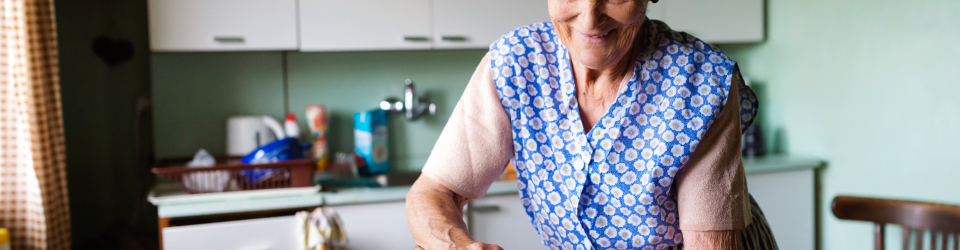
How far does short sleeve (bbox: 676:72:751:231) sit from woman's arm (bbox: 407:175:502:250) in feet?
1.00

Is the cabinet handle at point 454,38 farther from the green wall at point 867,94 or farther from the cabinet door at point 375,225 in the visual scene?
the green wall at point 867,94

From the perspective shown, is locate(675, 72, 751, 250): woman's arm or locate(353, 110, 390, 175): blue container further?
locate(353, 110, 390, 175): blue container

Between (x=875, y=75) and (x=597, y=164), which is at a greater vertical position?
(x=875, y=75)

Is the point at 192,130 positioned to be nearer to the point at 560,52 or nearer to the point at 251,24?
the point at 251,24

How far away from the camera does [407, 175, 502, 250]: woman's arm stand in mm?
790

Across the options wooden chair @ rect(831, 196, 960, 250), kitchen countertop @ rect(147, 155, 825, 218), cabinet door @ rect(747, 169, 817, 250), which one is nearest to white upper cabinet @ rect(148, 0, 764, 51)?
kitchen countertop @ rect(147, 155, 825, 218)

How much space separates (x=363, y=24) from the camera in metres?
1.97

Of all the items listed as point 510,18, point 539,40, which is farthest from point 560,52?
Result: point 510,18

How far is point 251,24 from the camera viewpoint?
1.89m

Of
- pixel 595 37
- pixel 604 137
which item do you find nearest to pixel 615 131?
pixel 604 137

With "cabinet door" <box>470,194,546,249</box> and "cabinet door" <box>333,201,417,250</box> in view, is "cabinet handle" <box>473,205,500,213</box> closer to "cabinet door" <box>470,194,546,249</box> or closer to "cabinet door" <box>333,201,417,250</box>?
"cabinet door" <box>470,194,546,249</box>

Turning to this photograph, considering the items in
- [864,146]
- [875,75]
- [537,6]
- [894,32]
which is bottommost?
[864,146]

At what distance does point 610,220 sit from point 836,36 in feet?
5.27

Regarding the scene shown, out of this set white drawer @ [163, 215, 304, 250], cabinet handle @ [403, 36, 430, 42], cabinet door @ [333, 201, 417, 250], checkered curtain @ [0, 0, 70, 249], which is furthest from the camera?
cabinet handle @ [403, 36, 430, 42]
